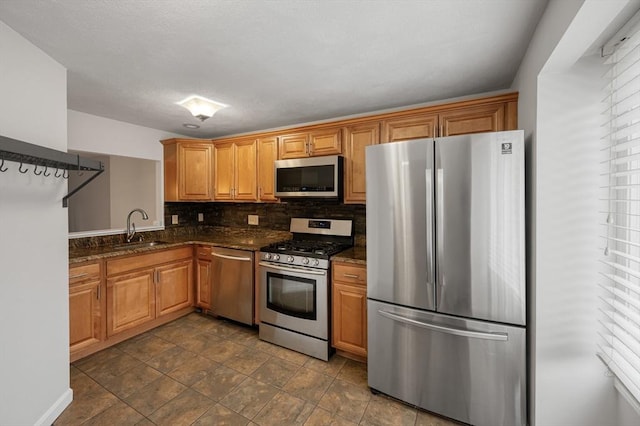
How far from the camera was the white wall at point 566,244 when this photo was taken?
4.66 ft

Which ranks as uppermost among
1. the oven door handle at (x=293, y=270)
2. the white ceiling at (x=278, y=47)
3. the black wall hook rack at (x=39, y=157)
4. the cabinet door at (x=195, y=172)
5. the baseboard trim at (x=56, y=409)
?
the white ceiling at (x=278, y=47)

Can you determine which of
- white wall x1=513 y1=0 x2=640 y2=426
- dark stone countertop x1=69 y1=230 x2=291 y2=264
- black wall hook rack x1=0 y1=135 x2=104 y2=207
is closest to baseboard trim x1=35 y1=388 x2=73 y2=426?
dark stone countertop x1=69 y1=230 x2=291 y2=264

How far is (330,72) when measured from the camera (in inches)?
79.1

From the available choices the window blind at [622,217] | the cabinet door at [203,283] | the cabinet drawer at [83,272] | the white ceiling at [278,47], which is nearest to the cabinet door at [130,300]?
the cabinet drawer at [83,272]

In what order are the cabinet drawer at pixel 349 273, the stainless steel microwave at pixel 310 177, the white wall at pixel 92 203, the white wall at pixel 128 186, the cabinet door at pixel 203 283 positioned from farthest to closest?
the white wall at pixel 92 203
the white wall at pixel 128 186
the cabinet door at pixel 203 283
the stainless steel microwave at pixel 310 177
the cabinet drawer at pixel 349 273

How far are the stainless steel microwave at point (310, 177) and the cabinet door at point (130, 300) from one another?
5.44ft

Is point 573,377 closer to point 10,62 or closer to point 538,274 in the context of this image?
point 538,274

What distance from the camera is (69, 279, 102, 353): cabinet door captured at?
2322 mm

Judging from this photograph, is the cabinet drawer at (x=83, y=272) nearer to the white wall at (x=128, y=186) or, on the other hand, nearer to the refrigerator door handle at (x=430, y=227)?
the white wall at (x=128, y=186)

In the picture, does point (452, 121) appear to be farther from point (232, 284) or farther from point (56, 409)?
point (56, 409)

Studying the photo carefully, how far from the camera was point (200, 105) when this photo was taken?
99.8 inches

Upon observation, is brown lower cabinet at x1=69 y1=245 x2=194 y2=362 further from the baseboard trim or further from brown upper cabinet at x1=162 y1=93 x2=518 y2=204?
brown upper cabinet at x1=162 y1=93 x2=518 y2=204

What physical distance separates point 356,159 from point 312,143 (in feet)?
1.73

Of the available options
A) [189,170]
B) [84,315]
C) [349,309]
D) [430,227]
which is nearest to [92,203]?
[189,170]
